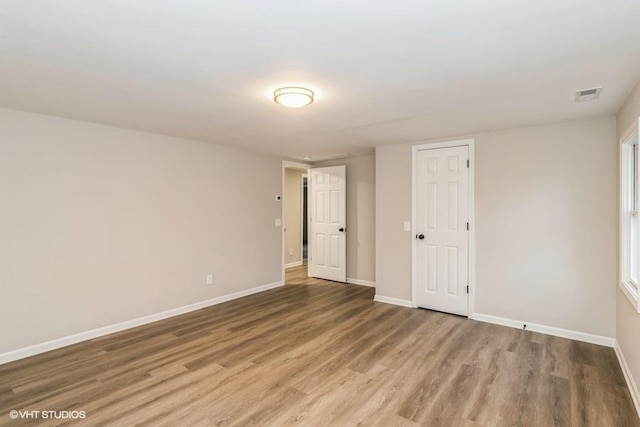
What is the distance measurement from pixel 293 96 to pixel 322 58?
0.55 meters

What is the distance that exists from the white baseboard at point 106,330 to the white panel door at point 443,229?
9.07ft

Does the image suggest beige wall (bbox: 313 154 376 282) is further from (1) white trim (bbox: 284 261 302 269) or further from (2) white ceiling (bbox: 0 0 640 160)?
(2) white ceiling (bbox: 0 0 640 160)

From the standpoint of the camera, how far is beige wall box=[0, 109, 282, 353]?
306cm

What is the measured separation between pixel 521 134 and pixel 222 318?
4.21 metres

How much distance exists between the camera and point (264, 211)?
5512 millimetres

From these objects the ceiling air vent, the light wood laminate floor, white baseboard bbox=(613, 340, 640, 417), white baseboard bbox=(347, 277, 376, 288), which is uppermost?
the ceiling air vent

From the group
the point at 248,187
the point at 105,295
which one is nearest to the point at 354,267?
the point at 248,187

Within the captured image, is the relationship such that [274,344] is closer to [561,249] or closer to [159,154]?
[159,154]

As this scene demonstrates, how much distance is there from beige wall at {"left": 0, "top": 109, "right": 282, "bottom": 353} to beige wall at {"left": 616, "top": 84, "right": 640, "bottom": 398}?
14.7ft

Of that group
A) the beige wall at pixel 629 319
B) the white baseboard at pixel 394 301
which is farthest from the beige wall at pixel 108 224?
the beige wall at pixel 629 319

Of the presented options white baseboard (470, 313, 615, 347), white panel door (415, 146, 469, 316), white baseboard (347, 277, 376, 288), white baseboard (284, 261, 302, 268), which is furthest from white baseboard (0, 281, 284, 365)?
white baseboard (470, 313, 615, 347)

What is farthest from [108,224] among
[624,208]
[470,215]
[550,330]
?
[624,208]

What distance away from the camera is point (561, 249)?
3529 mm

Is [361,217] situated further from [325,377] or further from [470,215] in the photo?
[325,377]
